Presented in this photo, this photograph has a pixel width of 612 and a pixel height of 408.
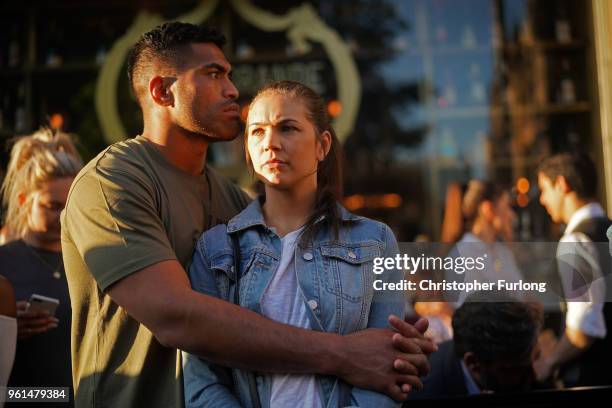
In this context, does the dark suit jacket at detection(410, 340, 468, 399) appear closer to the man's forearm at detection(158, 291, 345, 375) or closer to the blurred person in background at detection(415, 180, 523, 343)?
the blurred person in background at detection(415, 180, 523, 343)

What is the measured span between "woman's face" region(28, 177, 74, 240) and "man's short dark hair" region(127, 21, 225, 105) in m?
0.61

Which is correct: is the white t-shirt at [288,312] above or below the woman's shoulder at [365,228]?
below

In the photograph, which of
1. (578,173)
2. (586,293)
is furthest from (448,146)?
(586,293)

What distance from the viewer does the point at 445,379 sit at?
2.35m

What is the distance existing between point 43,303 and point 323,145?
100cm

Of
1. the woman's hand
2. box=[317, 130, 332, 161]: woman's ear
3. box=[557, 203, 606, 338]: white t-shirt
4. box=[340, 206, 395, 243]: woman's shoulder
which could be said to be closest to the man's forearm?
box=[340, 206, 395, 243]: woman's shoulder

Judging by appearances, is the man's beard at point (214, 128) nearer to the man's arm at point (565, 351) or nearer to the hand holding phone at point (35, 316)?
the hand holding phone at point (35, 316)

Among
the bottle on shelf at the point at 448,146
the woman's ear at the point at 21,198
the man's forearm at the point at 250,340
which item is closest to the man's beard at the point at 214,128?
the man's forearm at the point at 250,340

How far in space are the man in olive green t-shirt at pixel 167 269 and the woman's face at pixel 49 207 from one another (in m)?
0.62

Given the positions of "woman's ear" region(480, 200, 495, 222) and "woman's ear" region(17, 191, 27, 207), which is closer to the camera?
"woman's ear" region(17, 191, 27, 207)

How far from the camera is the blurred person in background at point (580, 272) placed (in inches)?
86.4

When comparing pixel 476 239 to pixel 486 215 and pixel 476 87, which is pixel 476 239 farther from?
pixel 476 87

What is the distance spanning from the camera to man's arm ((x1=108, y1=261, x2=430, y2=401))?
61.7 inches

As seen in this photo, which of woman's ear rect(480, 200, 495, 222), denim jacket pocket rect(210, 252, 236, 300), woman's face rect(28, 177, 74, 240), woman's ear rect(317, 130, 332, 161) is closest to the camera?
denim jacket pocket rect(210, 252, 236, 300)
